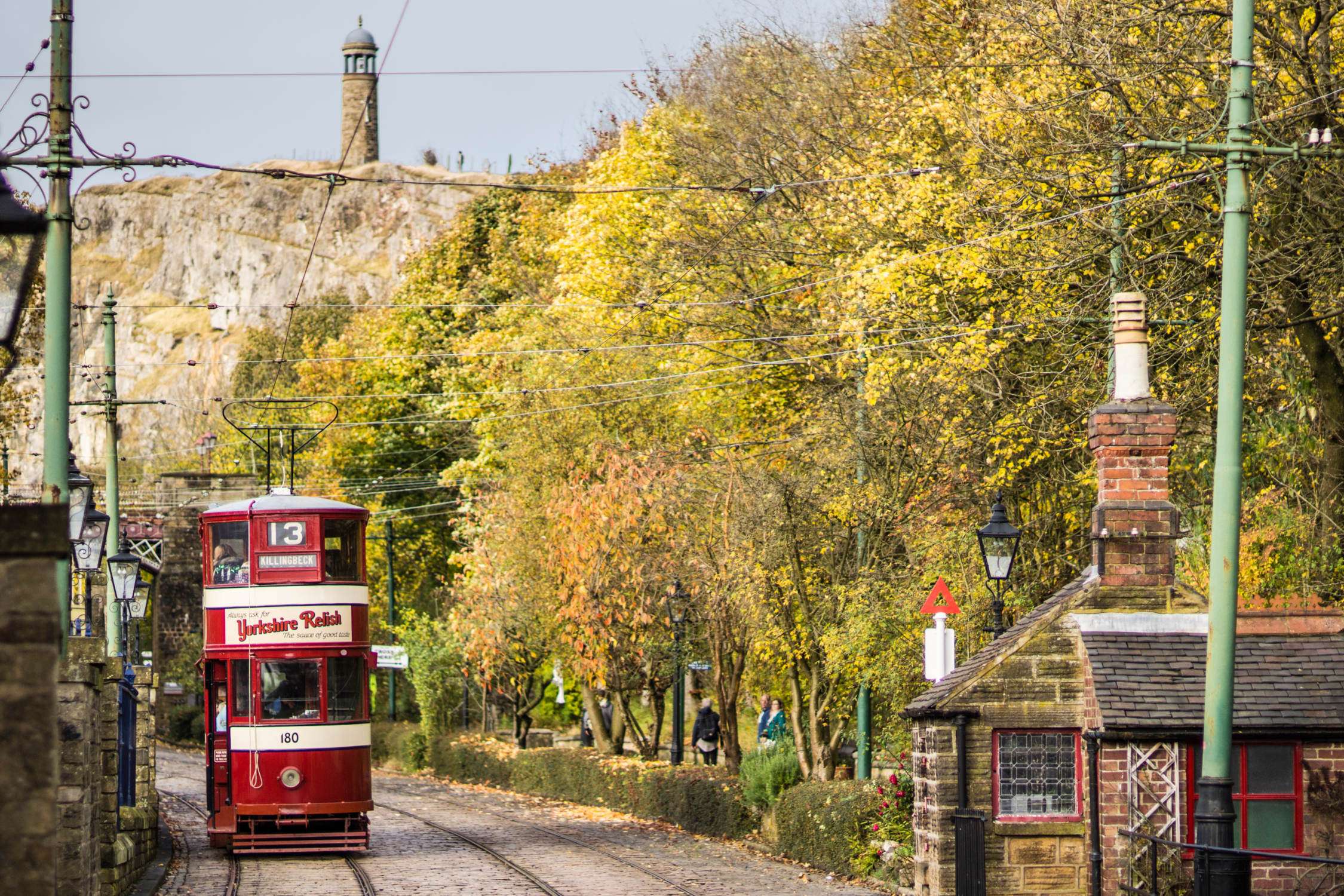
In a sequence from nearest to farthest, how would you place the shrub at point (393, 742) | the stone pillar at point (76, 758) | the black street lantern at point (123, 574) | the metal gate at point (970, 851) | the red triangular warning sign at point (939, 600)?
the stone pillar at point (76, 758), the metal gate at point (970, 851), the red triangular warning sign at point (939, 600), the black street lantern at point (123, 574), the shrub at point (393, 742)

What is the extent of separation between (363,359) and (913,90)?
28.8 meters

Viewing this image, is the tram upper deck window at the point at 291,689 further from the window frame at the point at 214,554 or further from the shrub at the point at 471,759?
the shrub at the point at 471,759

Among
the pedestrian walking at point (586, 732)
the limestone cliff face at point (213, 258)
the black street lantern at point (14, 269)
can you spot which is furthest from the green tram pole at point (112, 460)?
the limestone cliff face at point (213, 258)

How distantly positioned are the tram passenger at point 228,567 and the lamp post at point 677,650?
23.8 feet

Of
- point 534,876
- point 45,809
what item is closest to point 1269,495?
point 534,876

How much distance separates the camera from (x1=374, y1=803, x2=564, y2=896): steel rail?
20.2 m

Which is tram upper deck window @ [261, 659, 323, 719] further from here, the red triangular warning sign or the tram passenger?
the red triangular warning sign

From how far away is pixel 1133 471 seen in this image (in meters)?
15.9

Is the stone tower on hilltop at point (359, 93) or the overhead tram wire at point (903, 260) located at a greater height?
the stone tower on hilltop at point (359, 93)

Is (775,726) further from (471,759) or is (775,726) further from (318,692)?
(471,759)

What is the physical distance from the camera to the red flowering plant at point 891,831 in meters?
19.2

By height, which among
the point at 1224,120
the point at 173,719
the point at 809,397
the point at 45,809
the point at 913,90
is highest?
the point at 913,90

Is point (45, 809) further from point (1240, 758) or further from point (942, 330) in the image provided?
point (942, 330)

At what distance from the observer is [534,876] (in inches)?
835
